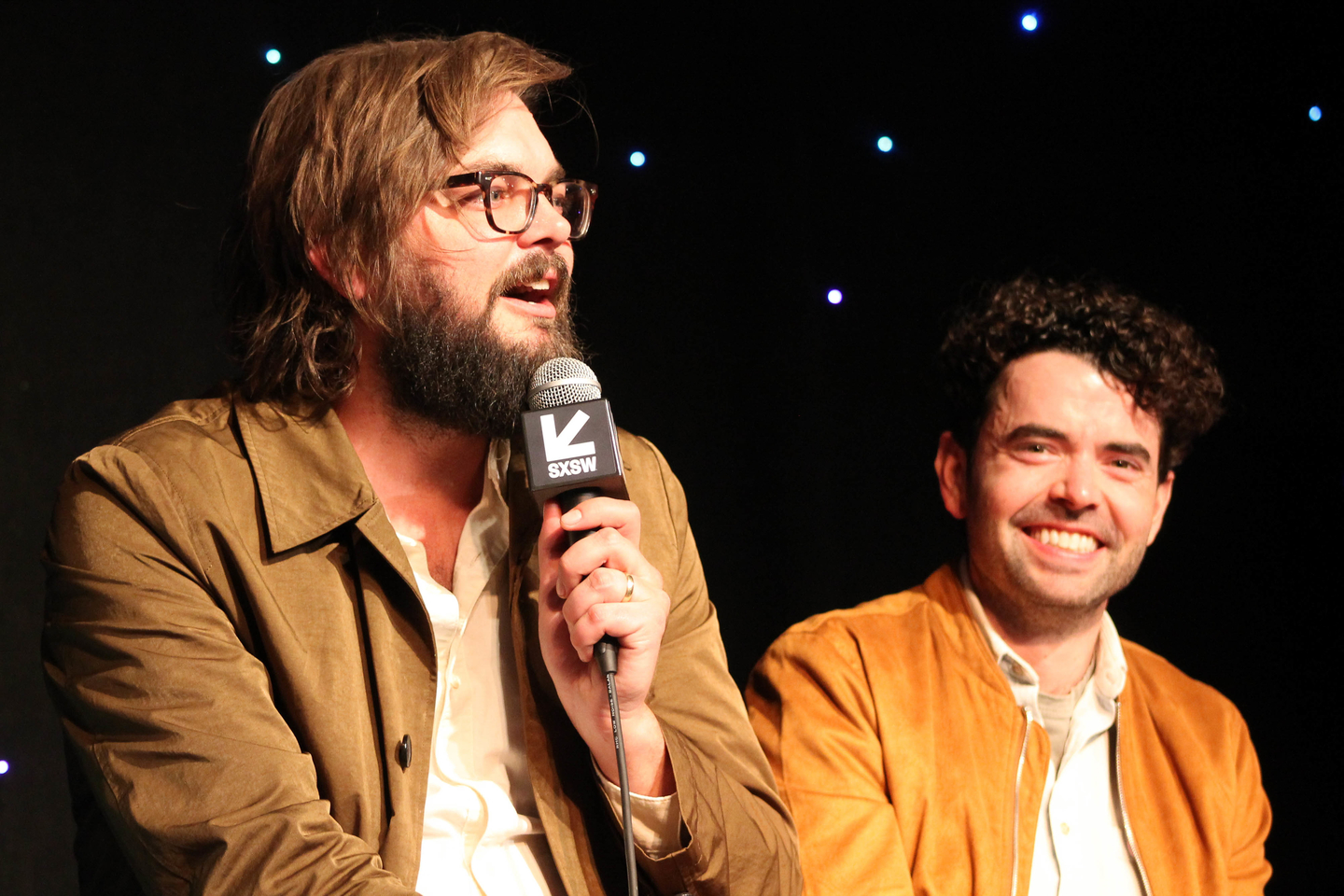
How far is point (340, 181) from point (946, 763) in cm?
143

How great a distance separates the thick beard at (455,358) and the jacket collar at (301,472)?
137 millimetres

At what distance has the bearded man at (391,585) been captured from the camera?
5.19ft

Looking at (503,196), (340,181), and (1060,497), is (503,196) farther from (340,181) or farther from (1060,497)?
(1060,497)

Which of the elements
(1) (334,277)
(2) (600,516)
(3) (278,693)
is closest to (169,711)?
(3) (278,693)

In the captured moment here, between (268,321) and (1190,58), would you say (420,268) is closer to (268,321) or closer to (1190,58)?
(268,321)

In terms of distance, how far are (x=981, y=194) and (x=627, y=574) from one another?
1.68 m

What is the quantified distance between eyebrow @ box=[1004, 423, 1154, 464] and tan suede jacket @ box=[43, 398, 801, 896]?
2.85 feet

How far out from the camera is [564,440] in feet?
5.12

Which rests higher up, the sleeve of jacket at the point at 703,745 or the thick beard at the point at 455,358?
the thick beard at the point at 455,358

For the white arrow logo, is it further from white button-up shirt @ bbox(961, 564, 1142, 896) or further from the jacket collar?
white button-up shirt @ bbox(961, 564, 1142, 896)

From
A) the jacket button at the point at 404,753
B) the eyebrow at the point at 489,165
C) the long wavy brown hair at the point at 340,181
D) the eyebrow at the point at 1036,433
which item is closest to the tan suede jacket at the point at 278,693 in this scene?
the jacket button at the point at 404,753

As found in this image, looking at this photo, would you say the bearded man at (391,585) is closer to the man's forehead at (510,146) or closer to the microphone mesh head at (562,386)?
the man's forehead at (510,146)

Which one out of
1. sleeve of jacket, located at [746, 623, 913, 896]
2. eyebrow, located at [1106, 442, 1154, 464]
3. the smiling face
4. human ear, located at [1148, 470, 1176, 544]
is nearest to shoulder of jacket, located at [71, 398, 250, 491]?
sleeve of jacket, located at [746, 623, 913, 896]

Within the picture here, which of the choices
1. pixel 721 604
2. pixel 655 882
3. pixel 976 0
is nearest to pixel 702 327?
pixel 721 604
